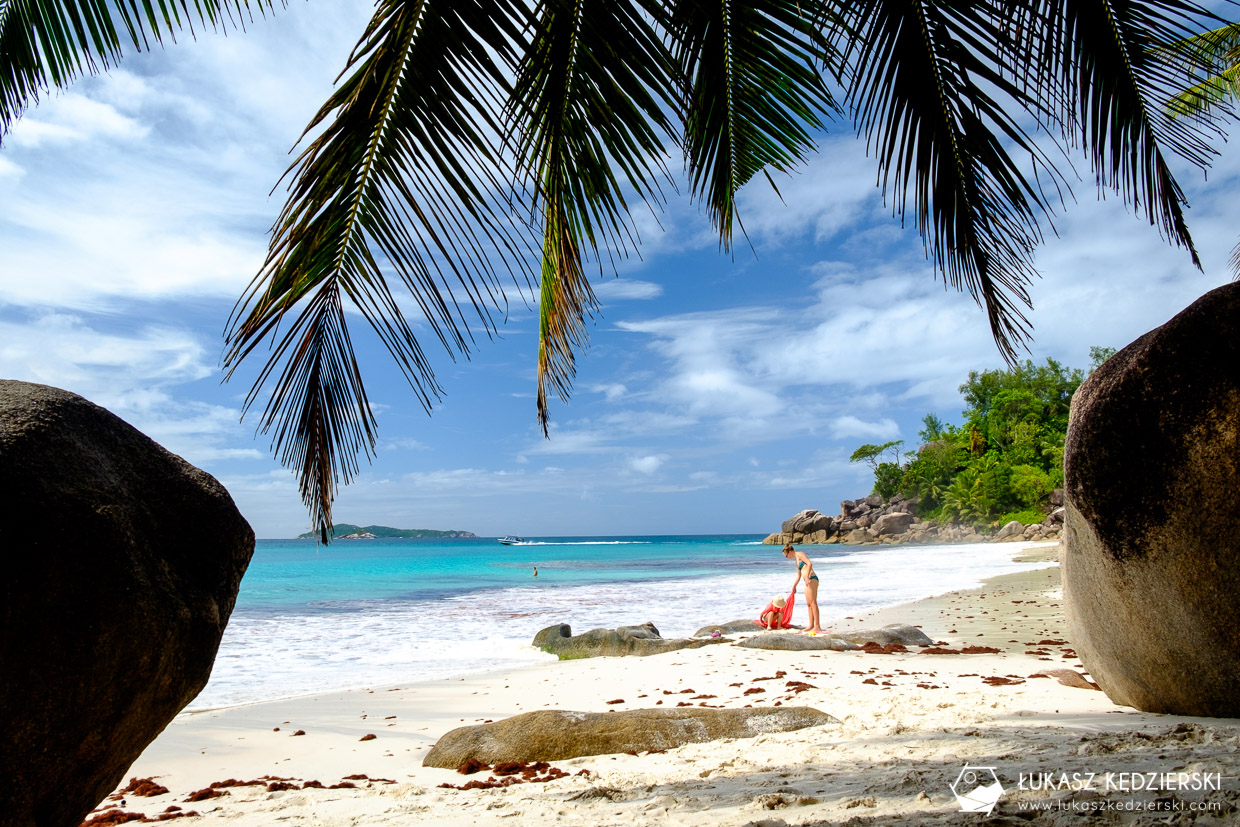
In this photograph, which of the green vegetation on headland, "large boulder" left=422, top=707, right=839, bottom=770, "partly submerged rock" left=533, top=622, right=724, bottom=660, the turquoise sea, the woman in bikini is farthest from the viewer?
the green vegetation on headland

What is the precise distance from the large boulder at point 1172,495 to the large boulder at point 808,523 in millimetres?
74799

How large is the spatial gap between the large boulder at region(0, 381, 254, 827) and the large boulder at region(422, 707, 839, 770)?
2.36 m

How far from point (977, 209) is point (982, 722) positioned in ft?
10.2

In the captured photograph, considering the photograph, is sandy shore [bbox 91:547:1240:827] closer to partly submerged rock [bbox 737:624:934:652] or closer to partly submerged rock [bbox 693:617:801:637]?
partly submerged rock [bbox 737:624:934:652]

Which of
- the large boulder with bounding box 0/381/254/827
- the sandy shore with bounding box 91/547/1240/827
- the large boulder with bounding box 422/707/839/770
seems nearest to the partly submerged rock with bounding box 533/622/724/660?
the sandy shore with bounding box 91/547/1240/827

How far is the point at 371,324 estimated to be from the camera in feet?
8.66

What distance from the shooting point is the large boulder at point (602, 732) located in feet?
14.5

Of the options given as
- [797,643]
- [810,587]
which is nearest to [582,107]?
[797,643]

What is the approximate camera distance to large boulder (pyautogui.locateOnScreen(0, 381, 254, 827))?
202cm

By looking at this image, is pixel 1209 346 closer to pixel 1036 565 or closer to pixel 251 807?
pixel 251 807

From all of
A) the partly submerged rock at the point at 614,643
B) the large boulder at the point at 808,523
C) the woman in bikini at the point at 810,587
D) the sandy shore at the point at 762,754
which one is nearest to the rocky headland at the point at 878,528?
the large boulder at the point at 808,523

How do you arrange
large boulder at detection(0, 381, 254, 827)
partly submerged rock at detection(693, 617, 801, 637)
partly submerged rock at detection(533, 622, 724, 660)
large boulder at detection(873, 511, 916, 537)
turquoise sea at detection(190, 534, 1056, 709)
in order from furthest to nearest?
1. large boulder at detection(873, 511, 916, 537)
2. partly submerged rock at detection(693, 617, 801, 637)
3. turquoise sea at detection(190, 534, 1056, 709)
4. partly submerged rock at detection(533, 622, 724, 660)
5. large boulder at detection(0, 381, 254, 827)

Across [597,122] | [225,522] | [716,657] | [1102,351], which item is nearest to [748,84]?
[597,122]

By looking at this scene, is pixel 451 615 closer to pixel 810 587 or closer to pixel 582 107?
pixel 810 587
